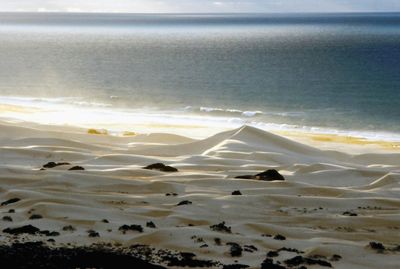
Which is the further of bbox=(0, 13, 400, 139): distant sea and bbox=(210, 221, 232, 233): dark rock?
bbox=(0, 13, 400, 139): distant sea

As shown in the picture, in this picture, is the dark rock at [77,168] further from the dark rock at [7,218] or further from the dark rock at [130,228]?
the dark rock at [130,228]

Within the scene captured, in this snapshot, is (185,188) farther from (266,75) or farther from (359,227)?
(266,75)

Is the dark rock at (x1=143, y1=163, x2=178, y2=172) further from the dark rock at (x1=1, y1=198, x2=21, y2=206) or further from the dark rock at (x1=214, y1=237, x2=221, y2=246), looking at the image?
the dark rock at (x1=214, y1=237, x2=221, y2=246)

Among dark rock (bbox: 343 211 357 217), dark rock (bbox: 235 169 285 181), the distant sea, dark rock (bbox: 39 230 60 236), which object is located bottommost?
dark rock (bbox: 39 230 60 236)

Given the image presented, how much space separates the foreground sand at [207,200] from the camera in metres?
8.37

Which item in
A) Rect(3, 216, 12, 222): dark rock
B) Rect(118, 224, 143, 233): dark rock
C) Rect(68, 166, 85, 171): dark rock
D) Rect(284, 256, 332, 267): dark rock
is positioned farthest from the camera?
Rect(68, 166, 85, 171): dark rock

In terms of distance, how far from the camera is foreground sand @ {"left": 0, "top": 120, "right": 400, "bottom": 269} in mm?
8367

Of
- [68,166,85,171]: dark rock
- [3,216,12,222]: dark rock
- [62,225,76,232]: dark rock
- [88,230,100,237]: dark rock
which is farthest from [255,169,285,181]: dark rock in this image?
[3,216,12,222]: dark rock

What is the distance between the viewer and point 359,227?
9.60 m

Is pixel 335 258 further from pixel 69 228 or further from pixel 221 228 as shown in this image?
pixel 69 228

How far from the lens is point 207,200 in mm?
10812

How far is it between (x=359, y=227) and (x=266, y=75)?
203 ft

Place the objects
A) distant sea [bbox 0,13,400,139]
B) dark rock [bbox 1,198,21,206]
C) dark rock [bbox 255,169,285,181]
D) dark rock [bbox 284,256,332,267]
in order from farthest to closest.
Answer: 1. distant sea [bbox 0,13,400,139]
2. dark rock [bbox 255,169,285,181]
3. dark rock [bbox 1,198,21,206]
4. dark rock [bbox 284,256,332,267]

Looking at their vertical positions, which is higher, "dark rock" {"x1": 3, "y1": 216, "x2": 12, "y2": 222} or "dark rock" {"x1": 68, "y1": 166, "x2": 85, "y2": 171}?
"dark rock" {"x1": 68, "y1": 166, "x2": 85, "y2": 171}
